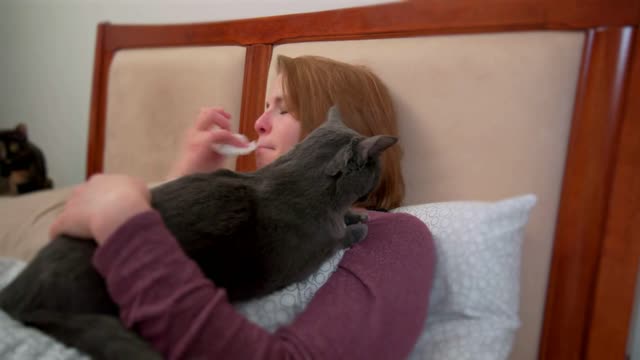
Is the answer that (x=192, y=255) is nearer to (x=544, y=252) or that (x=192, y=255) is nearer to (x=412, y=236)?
(x=412, y=236)

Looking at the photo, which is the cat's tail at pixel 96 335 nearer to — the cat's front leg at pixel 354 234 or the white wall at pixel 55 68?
the cat's front leg at pixel 354 234

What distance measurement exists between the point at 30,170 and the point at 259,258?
1.09 meters

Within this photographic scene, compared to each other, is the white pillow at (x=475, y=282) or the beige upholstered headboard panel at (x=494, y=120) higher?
the beige upholstered headboard panel at (x=494, y=120)

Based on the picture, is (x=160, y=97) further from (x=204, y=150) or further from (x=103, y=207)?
(x=103, y=207)

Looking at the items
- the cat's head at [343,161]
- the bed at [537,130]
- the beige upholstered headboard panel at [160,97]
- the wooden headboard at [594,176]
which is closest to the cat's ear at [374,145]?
the cat's head at [343,161]

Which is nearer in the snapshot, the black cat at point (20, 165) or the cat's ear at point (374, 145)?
the cat's ear at point (374, 145)

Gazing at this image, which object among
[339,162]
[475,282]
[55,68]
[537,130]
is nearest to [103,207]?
[339,162]

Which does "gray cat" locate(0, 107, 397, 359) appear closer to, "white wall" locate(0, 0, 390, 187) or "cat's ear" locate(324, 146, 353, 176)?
"cat's ear" locate(324, 146, 353, 176)

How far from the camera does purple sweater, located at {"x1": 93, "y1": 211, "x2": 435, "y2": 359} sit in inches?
13.0

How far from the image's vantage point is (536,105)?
0.58 meters

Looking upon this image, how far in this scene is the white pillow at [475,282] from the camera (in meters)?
0.51

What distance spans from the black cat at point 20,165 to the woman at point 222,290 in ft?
2.50

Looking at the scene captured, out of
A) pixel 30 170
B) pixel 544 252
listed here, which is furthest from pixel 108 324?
pixel 30 170

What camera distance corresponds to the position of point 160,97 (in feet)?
3.33
